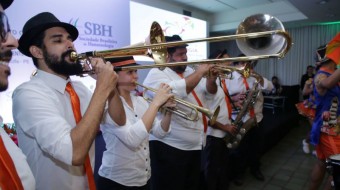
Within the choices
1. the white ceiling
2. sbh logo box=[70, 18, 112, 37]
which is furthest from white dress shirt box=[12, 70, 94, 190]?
the white ceiling

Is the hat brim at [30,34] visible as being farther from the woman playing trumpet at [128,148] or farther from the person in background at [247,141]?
the person in background at [247,141]

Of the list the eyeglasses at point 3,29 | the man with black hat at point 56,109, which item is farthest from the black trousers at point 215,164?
the eyeglasses at point 3,29

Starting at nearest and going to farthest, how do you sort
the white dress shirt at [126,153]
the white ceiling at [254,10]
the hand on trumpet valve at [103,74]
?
the hand on trumpet valve at [103,74] < the white dress shirt at [126,153] < the white ceiling at [254,10]

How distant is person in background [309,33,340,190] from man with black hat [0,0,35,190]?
2642 mm

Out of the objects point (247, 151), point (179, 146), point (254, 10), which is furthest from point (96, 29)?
point (254, 10)

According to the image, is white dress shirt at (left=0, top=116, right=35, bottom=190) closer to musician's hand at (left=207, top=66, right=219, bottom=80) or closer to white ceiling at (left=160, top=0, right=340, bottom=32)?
musician's hand at (left=207, top=66, right=219, bottom=80)

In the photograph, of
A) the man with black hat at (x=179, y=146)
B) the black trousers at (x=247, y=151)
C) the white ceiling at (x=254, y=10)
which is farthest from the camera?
the white ceiling at (x=254, y=10)

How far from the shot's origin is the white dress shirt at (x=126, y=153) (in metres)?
1.55

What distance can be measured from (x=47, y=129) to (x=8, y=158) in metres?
0.21

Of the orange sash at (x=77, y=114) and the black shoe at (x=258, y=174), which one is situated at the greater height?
the orange sash at (x=77, y=114)

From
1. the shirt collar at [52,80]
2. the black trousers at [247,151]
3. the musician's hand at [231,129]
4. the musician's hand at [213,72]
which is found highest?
the musician's hand at [213,72]

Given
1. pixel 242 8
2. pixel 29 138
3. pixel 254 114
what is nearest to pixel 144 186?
pixel 29 138

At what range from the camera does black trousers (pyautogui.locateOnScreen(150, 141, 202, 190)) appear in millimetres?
2170

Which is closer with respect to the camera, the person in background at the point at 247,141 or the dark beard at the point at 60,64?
the dark beard at the point at 60,64
